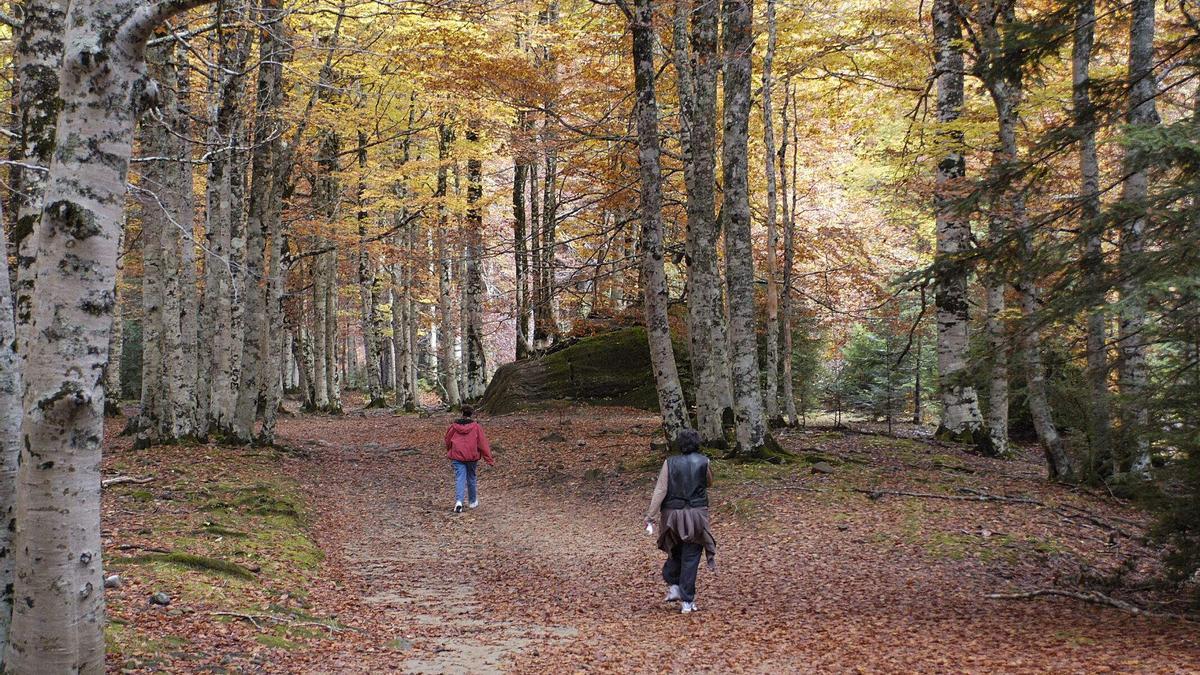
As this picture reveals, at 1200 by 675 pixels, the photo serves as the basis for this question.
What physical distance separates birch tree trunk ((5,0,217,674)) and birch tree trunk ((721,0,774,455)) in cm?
980

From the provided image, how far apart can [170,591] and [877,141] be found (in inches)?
958

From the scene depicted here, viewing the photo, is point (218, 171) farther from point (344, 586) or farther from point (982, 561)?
point (982, 561)

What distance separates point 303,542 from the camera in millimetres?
9383

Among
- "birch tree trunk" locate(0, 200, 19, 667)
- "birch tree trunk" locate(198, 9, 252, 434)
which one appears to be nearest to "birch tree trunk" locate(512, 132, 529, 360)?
"birch tree trunk" locate(198, 9, 252, 434)

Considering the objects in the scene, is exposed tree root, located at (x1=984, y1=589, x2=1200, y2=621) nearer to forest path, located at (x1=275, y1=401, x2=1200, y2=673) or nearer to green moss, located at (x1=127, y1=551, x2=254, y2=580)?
forest path, located at (x1=275, y1=401, x2=1200, y2=673)

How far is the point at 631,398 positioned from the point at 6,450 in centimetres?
2014

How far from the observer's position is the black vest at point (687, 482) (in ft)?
25.2

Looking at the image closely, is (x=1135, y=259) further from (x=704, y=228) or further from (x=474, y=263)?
(x=474, y=263)

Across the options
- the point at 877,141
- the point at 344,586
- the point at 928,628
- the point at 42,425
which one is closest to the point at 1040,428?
the point at 928,628

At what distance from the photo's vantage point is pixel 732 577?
8.56 m

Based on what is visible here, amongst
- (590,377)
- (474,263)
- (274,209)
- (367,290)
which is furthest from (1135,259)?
(367,290)

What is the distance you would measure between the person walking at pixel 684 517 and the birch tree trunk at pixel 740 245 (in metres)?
5.10

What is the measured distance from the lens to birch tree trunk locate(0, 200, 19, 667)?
4.14 m

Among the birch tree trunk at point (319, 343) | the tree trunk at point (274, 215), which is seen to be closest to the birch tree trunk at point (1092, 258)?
the tree trunk at point (274, 215)
